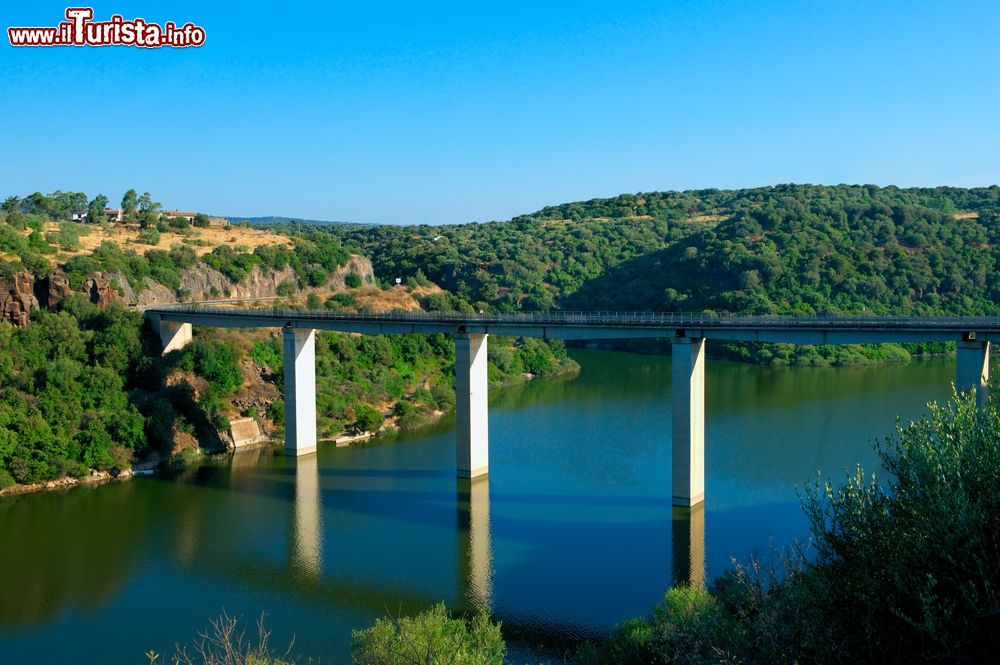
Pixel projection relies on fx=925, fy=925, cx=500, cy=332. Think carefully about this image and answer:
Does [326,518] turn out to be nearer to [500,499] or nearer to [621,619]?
[500,499]

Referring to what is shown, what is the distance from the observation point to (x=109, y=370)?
138ft

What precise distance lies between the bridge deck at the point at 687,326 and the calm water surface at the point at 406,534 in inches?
219

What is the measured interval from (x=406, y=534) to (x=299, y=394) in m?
13.9

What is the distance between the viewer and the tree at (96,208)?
251 ft

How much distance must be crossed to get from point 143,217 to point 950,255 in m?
61.3

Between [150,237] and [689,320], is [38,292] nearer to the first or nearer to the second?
[150,237]

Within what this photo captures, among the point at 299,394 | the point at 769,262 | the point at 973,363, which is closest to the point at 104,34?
the point at 299,394

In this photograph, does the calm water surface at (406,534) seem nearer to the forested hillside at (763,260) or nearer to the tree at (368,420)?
the tree at (368,420)

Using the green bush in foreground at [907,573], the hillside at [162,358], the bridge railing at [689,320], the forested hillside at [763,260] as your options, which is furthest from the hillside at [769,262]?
the green bush in foreground at [907,573]

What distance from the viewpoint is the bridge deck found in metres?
28.7

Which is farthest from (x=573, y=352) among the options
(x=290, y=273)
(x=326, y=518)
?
(x=326, y=518)

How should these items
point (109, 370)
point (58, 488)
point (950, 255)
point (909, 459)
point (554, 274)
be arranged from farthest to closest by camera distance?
1. point (554, 274)
2. point (950, 255)
3. point (109, 370)
4. point (58, 488)
5. point (909, 459)

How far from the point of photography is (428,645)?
16.1 meters

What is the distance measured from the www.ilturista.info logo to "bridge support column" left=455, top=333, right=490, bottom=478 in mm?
14642
